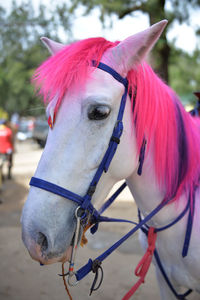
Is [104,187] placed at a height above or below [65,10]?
below

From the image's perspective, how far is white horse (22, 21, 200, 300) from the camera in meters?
1.19

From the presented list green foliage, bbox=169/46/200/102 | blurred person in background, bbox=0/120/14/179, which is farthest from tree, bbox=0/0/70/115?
green foliage, bbox=169/46/200/102

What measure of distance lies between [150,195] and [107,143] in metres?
0.49

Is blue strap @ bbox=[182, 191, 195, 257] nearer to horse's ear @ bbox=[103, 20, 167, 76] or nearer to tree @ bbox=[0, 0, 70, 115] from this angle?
horse's ear @ bbox=[103, 20, 167, 76]

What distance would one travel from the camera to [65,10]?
8.29 meters

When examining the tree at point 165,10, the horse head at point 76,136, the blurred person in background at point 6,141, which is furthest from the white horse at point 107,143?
the blurred person in background at point 6,141

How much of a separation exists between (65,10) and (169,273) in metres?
8.54

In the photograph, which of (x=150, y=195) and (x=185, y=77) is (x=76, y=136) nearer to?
(x=150, y=195)

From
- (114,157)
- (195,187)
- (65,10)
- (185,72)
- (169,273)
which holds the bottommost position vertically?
(185,72)

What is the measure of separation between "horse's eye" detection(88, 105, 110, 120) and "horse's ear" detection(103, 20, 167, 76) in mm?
235

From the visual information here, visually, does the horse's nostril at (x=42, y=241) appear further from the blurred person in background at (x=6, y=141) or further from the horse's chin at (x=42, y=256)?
the blurred person in background at (x=6, y=141)

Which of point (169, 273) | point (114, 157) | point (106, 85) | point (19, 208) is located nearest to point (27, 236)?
point (114, 157)

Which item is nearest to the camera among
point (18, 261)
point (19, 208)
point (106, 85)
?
point (106, 85)

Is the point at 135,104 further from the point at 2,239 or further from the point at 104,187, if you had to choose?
the point at 2,239
